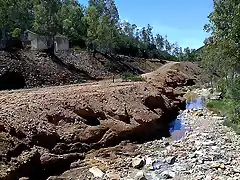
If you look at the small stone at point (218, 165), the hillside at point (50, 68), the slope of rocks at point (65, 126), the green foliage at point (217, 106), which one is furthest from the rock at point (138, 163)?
the hillside at point (50, 68)

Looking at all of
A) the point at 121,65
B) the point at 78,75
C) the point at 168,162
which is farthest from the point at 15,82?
the point at 121,65

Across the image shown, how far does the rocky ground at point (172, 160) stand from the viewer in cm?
1459

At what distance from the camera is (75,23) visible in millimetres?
61531

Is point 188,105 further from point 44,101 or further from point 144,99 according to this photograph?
point 44,101

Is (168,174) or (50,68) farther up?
(50,68)

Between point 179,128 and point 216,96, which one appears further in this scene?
point 216,96

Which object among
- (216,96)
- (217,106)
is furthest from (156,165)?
(216,96)

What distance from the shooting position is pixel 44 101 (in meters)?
19.4

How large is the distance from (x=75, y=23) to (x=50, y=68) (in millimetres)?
25165

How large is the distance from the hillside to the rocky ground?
1826 centimetres

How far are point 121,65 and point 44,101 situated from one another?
123 feet

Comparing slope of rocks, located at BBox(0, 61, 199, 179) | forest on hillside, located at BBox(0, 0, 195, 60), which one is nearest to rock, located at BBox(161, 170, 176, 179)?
slope of rocks, located at BBox(0, 61, 199, 179)

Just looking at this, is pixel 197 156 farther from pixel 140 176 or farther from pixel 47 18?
pixel 47 18

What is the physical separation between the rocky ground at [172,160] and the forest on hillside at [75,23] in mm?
29305
